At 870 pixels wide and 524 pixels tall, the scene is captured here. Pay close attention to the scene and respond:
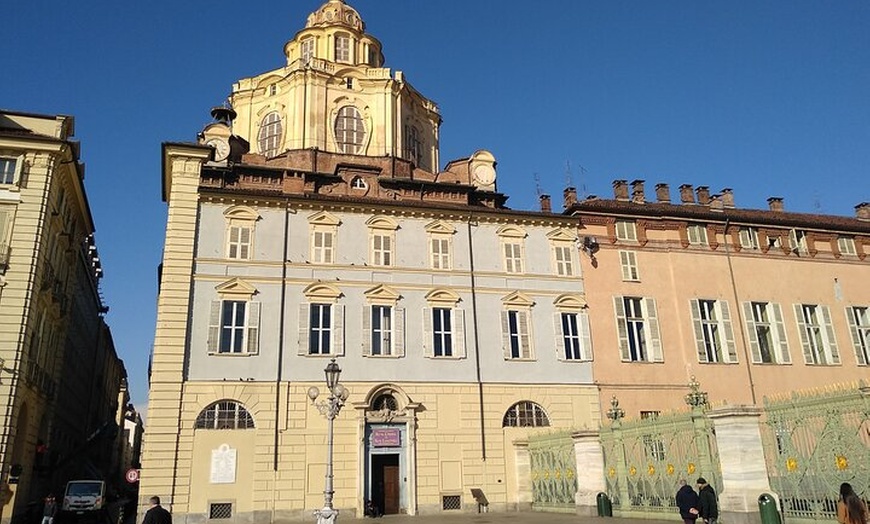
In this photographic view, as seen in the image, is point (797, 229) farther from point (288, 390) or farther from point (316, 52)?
point (316, 52)

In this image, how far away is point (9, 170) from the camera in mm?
25484

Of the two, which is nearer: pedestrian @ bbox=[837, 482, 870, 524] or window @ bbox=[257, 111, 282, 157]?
pedestrian @ bbox=[837, 482, 870, 524]

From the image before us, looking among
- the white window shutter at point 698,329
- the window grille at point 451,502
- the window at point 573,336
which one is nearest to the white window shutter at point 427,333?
the window grille at point 451,502

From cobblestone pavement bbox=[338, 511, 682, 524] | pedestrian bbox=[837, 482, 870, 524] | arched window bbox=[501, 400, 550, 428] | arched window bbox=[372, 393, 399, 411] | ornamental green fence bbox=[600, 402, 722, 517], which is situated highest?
arched window bbox=[372, 393, 399, 411]

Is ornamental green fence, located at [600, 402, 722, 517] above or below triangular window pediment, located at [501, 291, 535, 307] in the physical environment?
below

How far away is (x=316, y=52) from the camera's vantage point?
139ft

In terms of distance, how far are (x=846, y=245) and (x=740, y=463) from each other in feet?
82.5

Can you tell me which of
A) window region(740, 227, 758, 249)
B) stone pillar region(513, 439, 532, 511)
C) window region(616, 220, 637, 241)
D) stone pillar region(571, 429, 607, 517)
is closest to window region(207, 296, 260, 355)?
stone pillar region(513, 439, 532, 511)

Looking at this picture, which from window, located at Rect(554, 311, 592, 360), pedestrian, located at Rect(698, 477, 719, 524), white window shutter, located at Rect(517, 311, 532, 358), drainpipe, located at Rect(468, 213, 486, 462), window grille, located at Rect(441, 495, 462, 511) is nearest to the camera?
pedestrian, located at Rect(698, 477, 719, 524)

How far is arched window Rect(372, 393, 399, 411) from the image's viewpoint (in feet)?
85.8

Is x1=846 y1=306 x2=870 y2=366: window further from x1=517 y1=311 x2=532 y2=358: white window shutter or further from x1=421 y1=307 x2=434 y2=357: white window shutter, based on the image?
x1=421 y1=307 x2=434 y2=357: white window shutter

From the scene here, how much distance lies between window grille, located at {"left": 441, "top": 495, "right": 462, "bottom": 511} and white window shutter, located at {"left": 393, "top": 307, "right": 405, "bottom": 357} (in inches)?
228

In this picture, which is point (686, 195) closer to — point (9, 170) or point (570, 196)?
point (570, 196)

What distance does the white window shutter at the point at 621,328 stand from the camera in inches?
1160
